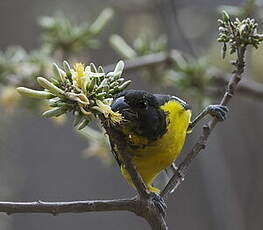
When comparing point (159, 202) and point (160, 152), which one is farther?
point (160, 152)

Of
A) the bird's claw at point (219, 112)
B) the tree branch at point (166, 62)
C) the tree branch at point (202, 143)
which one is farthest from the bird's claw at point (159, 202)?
the tree branch at point (166, 62)

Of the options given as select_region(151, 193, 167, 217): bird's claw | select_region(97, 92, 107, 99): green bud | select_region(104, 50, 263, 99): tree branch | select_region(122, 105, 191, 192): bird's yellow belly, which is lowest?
select_region(151, 193, 167, 217): bird's claw

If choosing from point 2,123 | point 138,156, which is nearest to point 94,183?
point 2,123

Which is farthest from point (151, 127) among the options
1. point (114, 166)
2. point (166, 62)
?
point (114, 166)

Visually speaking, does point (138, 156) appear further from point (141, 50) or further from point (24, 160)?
point (24, 160)

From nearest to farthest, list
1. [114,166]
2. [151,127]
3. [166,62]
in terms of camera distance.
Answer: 1. [151,127]
2. [166,62]
3. [114,166]

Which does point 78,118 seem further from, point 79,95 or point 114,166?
point 114,166

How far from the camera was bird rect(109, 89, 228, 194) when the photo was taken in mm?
825

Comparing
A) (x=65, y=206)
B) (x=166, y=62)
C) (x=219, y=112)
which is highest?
(x=166, y=62)

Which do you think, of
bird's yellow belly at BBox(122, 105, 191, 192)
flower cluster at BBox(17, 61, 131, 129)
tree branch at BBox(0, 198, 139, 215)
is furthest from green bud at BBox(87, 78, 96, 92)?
bird's yellow belly at BBox(122, 105, 191, 192)

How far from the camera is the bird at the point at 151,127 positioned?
825 millimetres

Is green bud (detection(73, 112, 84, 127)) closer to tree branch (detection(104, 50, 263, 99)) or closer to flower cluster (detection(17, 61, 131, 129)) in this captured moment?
flower cluster (detection(17, 61, 131, 129))

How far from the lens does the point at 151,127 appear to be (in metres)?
0.90

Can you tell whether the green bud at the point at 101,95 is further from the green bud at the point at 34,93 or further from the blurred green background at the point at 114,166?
the blurred green background at the point at 114,166
